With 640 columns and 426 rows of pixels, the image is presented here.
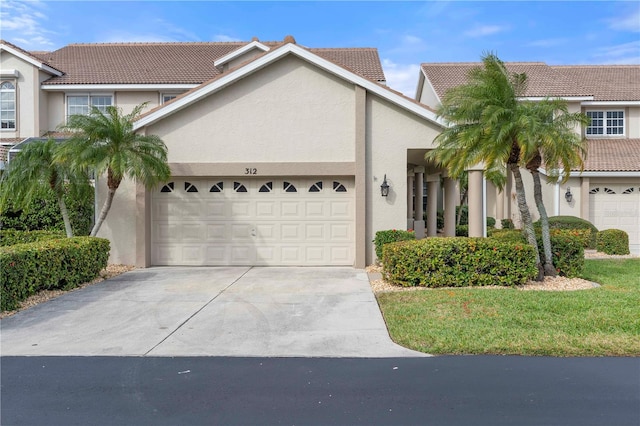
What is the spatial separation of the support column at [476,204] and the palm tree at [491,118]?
2265 mm

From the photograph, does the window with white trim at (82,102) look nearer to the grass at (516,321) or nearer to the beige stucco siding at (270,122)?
the beige stucco siding at (270,122)

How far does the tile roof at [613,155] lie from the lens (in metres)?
18.6

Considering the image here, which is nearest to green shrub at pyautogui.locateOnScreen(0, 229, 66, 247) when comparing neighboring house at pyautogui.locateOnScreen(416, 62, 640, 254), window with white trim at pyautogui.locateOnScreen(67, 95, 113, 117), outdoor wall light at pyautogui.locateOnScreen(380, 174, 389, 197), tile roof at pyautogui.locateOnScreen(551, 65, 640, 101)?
window with white trim at pyautogui.locateOnScreen(67, 95, 113, 117)

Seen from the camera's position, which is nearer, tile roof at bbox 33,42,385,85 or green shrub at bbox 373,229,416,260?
green shrub at bbox 373,229,416,260

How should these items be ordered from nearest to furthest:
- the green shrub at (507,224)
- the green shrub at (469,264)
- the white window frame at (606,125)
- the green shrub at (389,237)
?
the green shrub at (469,264) → the green shrub at (389,237) → the green shrub at (507,224) → the white window frame at (606,125)

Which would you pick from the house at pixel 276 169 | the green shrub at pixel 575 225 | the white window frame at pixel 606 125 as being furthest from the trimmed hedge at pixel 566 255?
the white window frame at pixel 606 125

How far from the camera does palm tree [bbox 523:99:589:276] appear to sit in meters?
9.48

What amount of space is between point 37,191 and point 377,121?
874 centimetres

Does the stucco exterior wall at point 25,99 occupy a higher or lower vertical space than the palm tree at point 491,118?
higher

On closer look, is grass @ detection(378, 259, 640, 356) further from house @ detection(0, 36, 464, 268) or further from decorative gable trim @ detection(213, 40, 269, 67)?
decorative gable trim @ detection(213, 40, 269, 67)

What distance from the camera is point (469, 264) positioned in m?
10.0

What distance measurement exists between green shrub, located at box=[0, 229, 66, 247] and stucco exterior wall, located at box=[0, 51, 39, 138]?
26.2 feet

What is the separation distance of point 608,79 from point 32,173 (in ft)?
81.8

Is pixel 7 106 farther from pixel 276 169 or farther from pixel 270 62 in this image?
pixel 276 169
